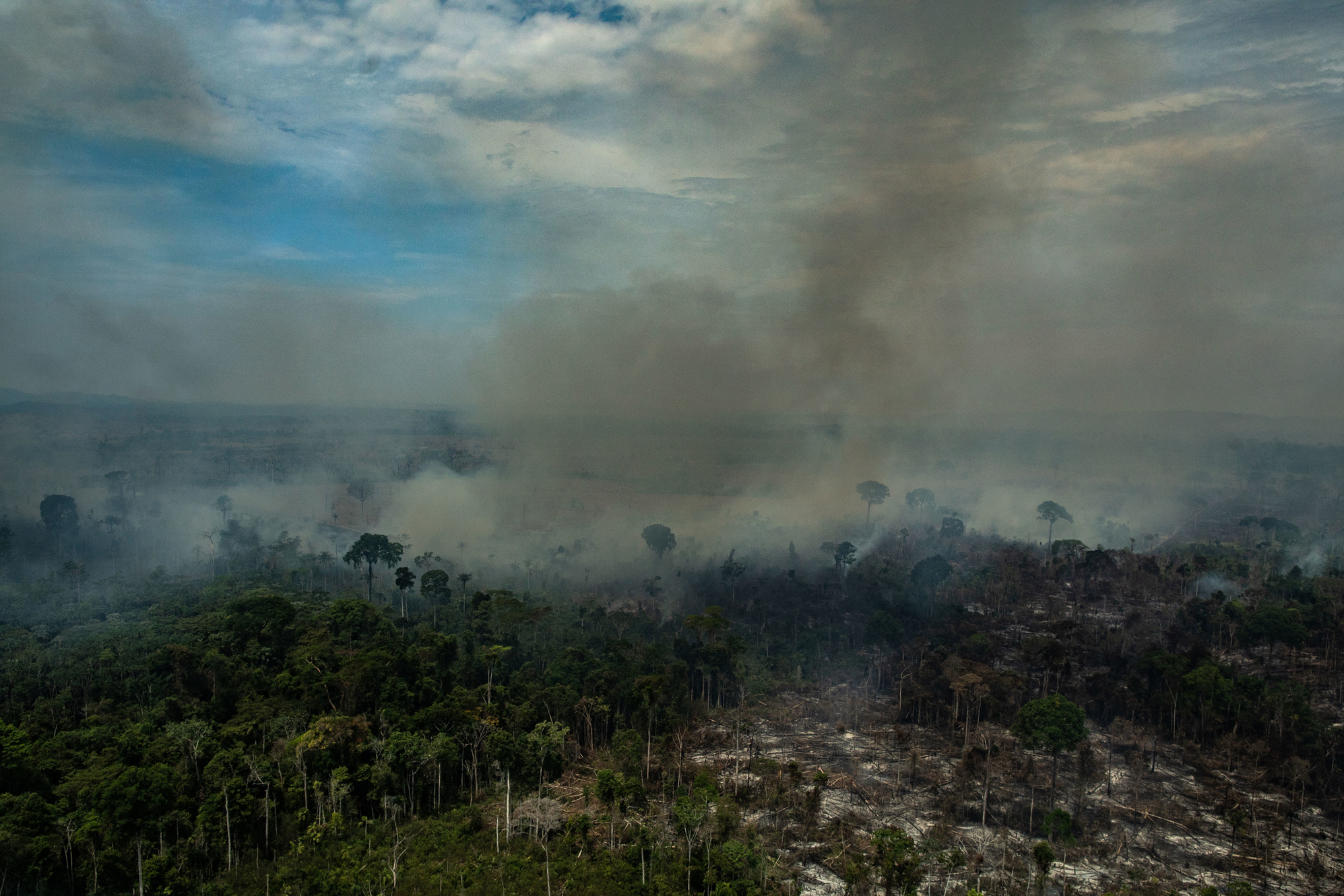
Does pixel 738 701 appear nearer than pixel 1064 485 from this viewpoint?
Yes

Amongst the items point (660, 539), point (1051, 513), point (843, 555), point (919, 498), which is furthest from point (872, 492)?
point (660, 539)

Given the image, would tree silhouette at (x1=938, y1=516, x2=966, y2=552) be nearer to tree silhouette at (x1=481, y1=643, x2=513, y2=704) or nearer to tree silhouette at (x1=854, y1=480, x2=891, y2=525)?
tree silhouette at (x1=854, y1=480, x2=891, y2=525)

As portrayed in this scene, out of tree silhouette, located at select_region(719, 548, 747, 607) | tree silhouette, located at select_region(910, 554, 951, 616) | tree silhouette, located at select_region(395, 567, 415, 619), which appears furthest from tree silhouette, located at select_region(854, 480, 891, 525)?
tree silhouette, located at select_region(395, 567, 415, 619)

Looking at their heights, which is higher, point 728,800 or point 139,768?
point 139,768

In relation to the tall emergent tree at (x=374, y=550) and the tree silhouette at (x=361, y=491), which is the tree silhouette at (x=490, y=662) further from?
the tree silhouette at (x=361, y=491)

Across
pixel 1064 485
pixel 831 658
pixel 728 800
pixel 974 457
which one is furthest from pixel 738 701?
pixel 974 457

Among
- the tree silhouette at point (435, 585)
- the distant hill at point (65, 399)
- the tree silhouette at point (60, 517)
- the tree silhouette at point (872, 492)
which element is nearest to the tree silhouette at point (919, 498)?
the tree silhouette at point (872, 492)

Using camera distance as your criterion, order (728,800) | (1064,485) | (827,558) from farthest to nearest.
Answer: (1064,485)
(827,558)
(728,800)

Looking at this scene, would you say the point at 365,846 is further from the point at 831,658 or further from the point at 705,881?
the point at 831,658
